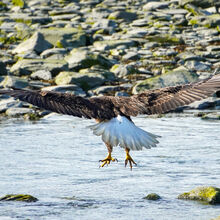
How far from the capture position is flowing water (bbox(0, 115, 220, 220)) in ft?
24.3

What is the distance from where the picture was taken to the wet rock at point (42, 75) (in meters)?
16.5

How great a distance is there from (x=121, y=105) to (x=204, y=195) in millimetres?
1588

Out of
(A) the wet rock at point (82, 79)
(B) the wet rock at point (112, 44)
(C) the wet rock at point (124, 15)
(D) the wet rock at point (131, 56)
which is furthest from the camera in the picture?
(C) the wet rock at point (124, 15)

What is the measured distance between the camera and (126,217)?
7.19 m

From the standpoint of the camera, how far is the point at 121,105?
748cm

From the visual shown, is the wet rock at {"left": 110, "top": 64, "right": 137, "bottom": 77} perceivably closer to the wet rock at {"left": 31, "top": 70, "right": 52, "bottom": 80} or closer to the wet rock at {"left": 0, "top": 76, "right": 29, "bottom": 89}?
the wet rock at {"left": 31, "top": 70, "right": 52, "bottom": 80}

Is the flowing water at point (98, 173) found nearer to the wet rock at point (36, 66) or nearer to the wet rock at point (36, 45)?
the wet rock at point (36, 66)

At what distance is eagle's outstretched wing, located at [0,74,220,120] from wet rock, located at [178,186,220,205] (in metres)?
1.19

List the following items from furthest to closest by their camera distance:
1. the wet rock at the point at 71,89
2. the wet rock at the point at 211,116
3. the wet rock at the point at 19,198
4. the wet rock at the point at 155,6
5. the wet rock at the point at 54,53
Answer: the wet rock at the point at 155,6
the wet rock at the point at 54,53
the wet rock at the point at 71,89
the wet rock at the point at 211,116
the wet rock at the point at 19,198

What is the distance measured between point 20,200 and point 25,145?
10.9ft

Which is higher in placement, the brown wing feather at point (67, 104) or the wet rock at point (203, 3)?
the wet rock at point (203, 3)

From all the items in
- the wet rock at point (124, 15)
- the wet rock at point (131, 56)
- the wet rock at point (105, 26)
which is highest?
the wet rock at point (124, 15)

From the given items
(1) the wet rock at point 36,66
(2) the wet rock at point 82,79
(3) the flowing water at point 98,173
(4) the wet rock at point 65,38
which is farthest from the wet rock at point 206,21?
(3) the flowing water at point 98,173

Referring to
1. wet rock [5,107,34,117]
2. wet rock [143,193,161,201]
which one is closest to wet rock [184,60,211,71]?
wet rock [5,107,34,117]
